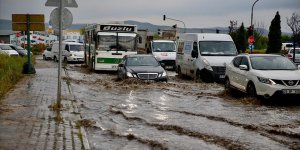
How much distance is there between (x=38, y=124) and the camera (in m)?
9.74

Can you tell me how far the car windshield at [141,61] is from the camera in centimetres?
2180

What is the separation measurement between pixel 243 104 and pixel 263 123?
11.9 ft

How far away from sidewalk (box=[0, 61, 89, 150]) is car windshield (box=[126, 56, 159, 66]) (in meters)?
6.51

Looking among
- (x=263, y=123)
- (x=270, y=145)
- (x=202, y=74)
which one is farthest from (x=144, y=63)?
(x=270, y=145)

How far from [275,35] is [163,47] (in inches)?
1009

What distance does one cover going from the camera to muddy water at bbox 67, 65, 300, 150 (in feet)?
28.4

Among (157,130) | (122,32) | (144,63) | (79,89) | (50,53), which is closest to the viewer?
(157,130)

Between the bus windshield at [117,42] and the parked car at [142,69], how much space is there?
5.55 m

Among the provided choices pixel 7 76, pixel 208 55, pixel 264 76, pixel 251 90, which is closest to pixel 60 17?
pixel 264 76

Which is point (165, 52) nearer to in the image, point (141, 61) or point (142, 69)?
point (141, 61)

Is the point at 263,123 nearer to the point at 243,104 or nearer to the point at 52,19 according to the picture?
the point at 243,104

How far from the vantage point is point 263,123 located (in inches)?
430

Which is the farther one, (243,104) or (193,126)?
(243,104)

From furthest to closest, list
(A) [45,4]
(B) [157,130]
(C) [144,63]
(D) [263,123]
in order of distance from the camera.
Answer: (C) [144,63]
(A) [45,4]
(D) [263,123]
(B) [157,130]
